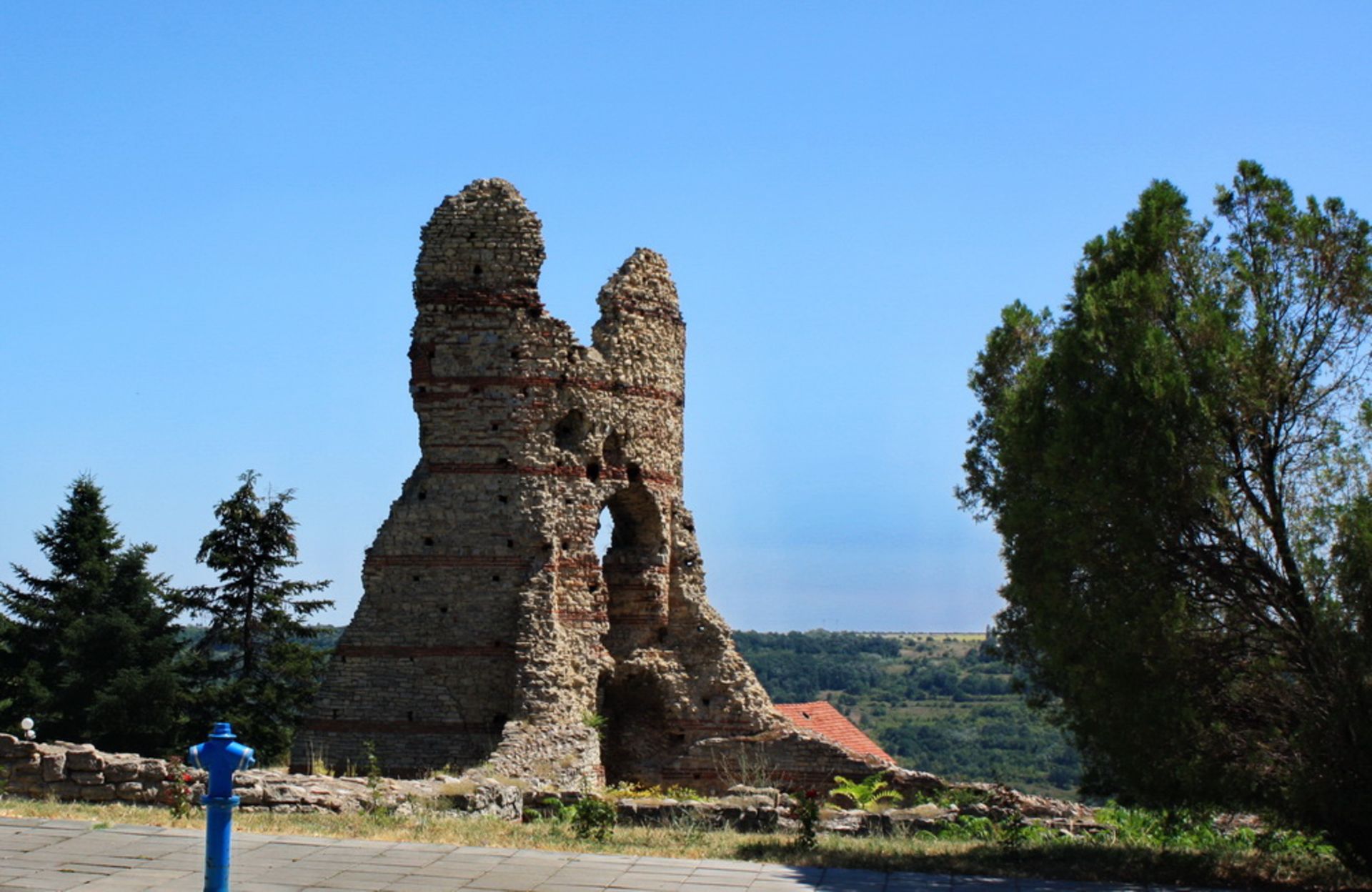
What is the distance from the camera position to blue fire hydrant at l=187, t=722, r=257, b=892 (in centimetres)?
1025

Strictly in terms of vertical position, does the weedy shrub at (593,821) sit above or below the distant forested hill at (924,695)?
below

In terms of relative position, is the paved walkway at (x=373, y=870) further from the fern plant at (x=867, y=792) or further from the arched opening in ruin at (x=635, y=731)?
the arched opening in ruin at (x=635, y=731)

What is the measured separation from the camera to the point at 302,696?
32.5m

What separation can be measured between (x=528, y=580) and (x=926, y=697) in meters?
65.2

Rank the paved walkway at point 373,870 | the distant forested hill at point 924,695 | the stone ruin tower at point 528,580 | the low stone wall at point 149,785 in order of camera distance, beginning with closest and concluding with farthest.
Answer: the paved walkway at point 373,870 → the low stone wall at point 149,785 → the stone ruin tower at point 528,580 → the distant forested hill at point 924,695

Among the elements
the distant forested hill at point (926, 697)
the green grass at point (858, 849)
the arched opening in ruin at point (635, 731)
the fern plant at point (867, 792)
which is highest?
the distant forested hill at point (926, 697)

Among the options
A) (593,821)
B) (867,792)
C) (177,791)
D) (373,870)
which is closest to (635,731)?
(867,792)

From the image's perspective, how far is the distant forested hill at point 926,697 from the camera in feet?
180

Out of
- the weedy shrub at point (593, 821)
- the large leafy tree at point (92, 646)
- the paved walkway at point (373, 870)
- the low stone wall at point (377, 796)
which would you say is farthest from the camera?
the large leafy tree at point (92, 646)

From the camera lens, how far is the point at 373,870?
12.6 metres

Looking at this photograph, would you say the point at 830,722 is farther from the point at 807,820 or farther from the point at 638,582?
the point at 807,820

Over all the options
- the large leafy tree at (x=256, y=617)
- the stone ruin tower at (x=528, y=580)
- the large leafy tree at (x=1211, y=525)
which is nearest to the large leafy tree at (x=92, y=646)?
the large leafy tree at (x=256, y=617)

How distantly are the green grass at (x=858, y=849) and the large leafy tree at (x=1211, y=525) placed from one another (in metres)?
0.65

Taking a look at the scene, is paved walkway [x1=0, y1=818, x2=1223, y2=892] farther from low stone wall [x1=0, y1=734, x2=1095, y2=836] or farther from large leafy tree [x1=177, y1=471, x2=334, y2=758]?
large leafy tree [x1=177, y1=471, x2=334, y2=758]
